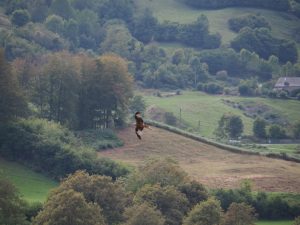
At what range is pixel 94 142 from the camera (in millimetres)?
94438

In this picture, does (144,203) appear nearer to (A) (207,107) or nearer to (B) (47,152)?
(B) (47,152)

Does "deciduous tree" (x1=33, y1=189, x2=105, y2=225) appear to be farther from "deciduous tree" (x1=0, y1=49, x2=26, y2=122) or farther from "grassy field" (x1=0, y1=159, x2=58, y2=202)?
"deciduous tree" (x1=0, y1=49, x2=26, y2=122)

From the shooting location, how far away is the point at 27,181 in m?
80.0

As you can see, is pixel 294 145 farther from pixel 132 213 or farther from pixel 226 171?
pixel 132 213

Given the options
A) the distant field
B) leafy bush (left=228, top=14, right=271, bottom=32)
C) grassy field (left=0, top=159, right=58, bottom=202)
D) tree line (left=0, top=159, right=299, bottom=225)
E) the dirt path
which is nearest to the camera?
tree line (left=0, top=159, right=299, bottom=225)

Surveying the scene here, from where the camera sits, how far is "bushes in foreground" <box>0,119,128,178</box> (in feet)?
274

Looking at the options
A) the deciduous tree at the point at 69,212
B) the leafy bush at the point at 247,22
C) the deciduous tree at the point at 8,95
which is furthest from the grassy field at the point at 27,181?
the leafy bush at the point at 247,22

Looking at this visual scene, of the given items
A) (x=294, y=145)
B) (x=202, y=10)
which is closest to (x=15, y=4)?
(x=202, y=10)

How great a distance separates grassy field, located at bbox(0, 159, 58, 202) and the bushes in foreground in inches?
49.8

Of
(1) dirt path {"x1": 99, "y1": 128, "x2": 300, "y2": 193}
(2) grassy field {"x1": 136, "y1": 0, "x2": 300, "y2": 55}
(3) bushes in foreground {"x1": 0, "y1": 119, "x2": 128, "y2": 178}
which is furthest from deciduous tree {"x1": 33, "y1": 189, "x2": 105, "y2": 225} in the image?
(2) grassy field {"x1": 136, "y1": 0, "x2": 300, "y2": 55}

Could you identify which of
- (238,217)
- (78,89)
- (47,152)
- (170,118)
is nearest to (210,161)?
(78,89)

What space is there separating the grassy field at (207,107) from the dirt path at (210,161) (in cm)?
1924

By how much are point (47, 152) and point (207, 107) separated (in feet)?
174

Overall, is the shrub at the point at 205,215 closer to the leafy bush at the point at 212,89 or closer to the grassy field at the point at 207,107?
the grassy field at the point at 207,107
